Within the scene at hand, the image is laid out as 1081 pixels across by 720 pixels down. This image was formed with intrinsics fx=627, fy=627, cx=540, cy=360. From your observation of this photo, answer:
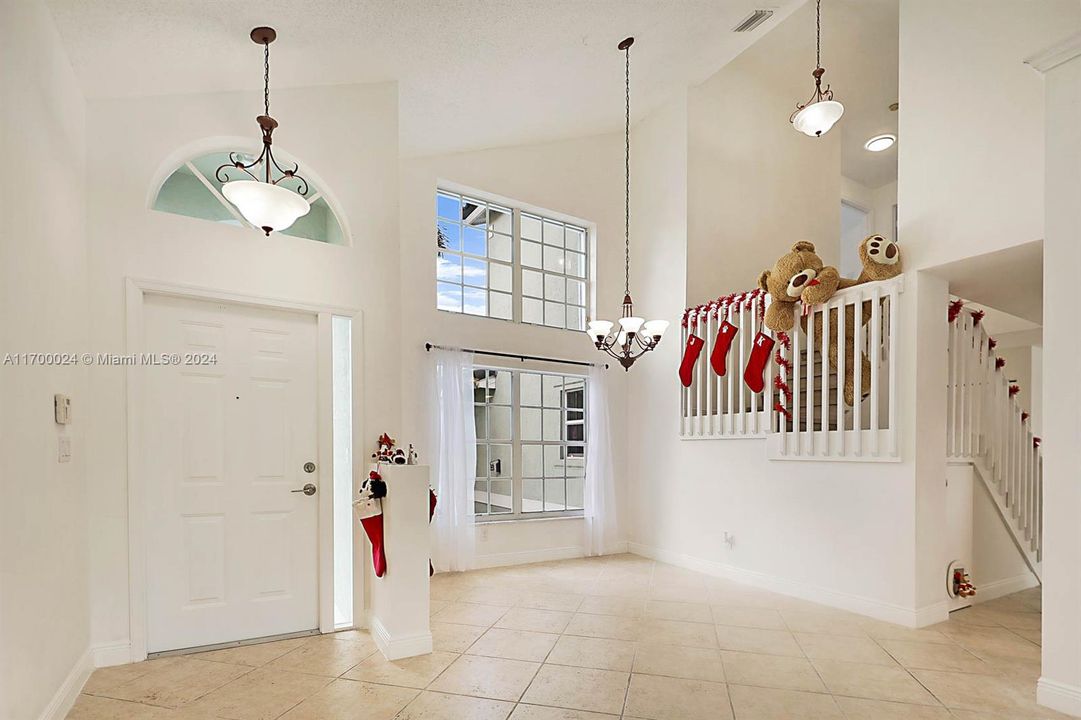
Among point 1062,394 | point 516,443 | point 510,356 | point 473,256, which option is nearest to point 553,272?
point 473,256

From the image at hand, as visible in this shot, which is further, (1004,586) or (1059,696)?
(1004,586)

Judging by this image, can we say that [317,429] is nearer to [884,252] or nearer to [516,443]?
[516,443]

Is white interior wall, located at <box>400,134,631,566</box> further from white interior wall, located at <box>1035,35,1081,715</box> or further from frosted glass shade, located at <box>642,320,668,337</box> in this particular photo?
white interior wall, located at <box>1035,35,1081,715</box>

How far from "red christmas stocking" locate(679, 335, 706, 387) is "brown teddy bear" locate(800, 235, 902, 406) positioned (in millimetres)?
1041

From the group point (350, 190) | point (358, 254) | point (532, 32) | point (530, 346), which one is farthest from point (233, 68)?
point (530, 346)

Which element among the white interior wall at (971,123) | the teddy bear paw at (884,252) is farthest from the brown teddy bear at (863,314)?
the white interior wall at (971,123)

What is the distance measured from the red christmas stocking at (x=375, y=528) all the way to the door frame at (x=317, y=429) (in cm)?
32

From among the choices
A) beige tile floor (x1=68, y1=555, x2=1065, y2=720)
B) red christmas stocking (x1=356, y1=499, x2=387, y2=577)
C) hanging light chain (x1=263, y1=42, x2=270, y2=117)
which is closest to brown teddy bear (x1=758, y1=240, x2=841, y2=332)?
beige tile floor (x1=68, y1=555, x2=1065, y2=720)

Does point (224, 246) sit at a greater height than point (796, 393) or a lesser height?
greater

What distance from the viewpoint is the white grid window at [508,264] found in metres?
5.52

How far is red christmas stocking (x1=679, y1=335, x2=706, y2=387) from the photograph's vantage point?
5.41 meters

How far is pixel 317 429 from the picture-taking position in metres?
3.67

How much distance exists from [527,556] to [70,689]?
3.51m

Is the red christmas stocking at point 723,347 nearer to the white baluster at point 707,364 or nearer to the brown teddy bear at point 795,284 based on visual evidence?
the white baluster at point 707,364
